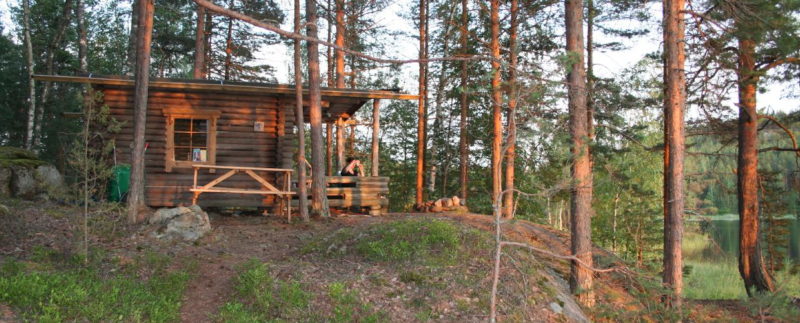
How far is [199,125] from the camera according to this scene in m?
14.5

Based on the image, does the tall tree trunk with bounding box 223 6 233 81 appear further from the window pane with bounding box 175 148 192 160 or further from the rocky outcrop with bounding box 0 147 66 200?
the rocky outcrop with bounding box 0 147 66 200

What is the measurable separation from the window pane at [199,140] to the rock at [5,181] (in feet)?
13.7

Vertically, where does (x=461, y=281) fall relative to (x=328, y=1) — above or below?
below

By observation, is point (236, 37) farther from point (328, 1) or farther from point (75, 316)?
point (75, 316)

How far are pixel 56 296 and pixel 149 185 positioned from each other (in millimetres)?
7869

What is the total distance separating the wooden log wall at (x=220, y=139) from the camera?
538 inches

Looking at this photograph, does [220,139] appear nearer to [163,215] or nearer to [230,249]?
[163,215]

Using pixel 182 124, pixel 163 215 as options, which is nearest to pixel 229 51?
pixel 182 124

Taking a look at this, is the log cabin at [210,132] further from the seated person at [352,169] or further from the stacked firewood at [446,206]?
the stacked firewood at [446,206]

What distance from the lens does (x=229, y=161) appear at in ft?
46.1

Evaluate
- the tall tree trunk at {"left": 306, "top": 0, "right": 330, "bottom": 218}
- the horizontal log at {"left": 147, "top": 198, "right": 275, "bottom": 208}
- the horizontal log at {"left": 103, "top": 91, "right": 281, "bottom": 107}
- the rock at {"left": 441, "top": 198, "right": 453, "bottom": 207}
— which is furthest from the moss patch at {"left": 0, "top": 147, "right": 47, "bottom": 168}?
the rock at {"left": 441, "top": 198, "right": 453, "bottom": 207}

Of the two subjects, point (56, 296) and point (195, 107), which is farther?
point (195, 107)

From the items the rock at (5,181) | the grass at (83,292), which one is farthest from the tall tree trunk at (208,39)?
the grass at (83,292)

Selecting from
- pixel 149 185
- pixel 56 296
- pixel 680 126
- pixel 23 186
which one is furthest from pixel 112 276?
pixel 680 126
